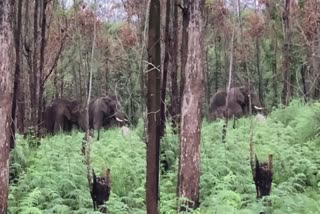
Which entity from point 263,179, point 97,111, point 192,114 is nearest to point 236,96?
point 97,111

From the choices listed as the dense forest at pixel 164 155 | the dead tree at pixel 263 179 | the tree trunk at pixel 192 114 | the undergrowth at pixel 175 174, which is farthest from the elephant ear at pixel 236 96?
the tree trunk at pixel 192 114

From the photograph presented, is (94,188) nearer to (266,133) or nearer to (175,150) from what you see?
(175,150)

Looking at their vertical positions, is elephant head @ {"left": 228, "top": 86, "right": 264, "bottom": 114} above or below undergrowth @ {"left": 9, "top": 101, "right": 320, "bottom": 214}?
above

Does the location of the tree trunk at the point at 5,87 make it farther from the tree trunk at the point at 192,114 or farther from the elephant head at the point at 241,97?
the elephant head at the point at 241,97

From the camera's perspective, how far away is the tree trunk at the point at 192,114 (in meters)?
7.67

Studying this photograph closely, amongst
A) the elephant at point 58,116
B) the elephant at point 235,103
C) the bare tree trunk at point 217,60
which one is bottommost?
the elephant at point 58,116

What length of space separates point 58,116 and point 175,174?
627 inches

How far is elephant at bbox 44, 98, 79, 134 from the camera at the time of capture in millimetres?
24969

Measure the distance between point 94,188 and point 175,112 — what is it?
666 centimetres

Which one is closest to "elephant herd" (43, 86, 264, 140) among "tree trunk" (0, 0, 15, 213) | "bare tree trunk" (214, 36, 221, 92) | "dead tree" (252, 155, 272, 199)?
"bare tree trunk" (214, 36, 221, 92)

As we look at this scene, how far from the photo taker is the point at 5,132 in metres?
6.99

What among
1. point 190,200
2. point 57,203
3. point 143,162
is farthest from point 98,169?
point 190,200

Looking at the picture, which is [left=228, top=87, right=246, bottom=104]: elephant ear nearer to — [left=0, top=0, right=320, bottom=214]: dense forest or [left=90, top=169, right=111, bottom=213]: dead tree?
[left=0, top=0, right=320, bottom=214]: dense forest

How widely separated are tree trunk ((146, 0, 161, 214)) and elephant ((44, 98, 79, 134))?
18213 mm
